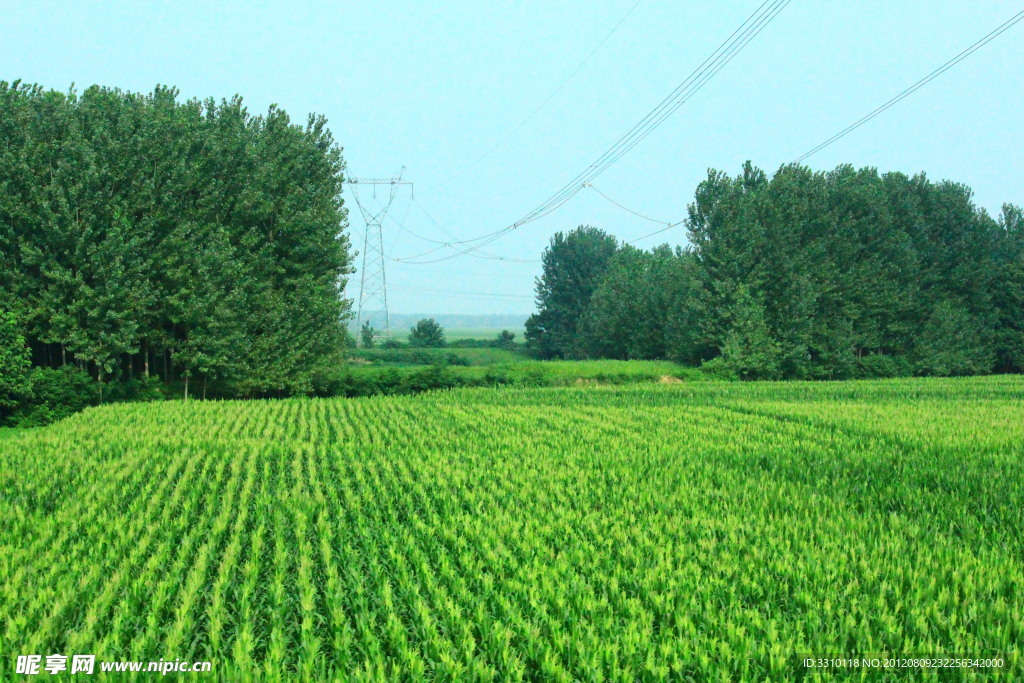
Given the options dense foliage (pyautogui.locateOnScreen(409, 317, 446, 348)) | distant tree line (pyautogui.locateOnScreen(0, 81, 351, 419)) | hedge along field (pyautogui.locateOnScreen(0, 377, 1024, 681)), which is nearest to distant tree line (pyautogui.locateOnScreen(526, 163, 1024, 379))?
distant tree line (pyautogui.locateOnScreen(0, 81, 351, 419))

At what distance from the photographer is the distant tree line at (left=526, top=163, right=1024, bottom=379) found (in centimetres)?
4919

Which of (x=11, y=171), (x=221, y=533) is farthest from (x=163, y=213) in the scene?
(x=221, y=533)

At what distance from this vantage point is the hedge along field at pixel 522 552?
19.6ft

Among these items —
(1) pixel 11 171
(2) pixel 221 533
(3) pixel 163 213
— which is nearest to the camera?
(2) pixel 221 533

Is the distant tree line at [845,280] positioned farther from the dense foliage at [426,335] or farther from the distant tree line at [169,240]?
the dense foliage at [426,335]

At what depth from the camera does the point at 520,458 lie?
50.4 feet

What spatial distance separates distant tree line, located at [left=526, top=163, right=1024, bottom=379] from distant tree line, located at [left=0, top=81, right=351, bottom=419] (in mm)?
26982

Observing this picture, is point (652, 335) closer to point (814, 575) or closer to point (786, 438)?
point (786, 438)

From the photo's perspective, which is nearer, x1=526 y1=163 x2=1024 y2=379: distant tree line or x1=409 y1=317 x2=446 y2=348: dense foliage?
x1=526 y1=163 x2=1024 y2=379: distant tree line

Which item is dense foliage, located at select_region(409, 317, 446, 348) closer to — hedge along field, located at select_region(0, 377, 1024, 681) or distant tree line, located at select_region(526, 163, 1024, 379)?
distant tree line, located at select_region(526, 163, 1024, 379)

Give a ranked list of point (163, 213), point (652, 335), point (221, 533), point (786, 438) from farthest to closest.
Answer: point (652, 335) < point (163, 213) < point (786, 438) < point (221, 533)

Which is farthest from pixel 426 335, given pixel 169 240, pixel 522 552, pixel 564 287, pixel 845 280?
pixel 522 552

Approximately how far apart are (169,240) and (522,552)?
2887 centimetres

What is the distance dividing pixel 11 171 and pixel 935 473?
33987mm
